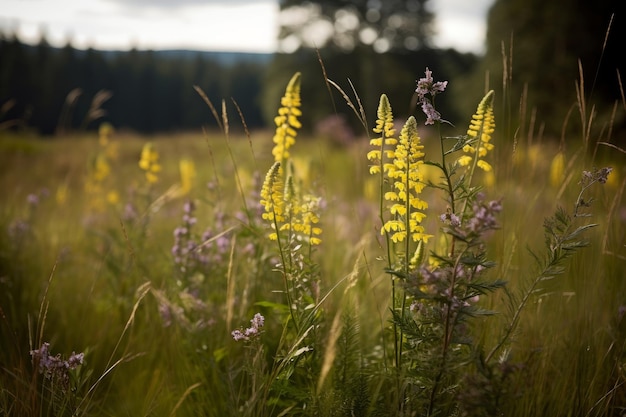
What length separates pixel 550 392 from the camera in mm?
1624

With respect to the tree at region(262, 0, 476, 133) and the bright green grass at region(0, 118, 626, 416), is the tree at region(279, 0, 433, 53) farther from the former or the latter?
the bright green grass at region(0, 118, 626, 416)

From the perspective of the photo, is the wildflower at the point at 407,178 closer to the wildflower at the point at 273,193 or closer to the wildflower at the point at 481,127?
the wildflower at the point at 481,127

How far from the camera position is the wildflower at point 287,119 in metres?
1.80

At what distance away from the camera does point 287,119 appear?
1.88 meters

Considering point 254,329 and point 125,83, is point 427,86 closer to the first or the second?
point 254,329

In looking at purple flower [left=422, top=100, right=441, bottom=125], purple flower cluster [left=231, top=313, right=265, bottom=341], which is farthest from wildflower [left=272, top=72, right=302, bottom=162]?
purple flower cluster [left=231, top=313, right=265, bottom=341]

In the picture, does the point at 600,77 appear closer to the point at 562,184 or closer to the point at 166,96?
the point at 562,184

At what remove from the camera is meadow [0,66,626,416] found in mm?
1245

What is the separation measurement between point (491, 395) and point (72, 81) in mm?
53642

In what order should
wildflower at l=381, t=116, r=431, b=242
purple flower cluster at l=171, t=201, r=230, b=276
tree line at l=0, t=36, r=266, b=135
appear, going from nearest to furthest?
wildflower at l=381, t=116, r=431, b=242 < purple flower cluster at l=171, t=201, r=230, b=276 < tree line at l=0, t=36, r=266, b=135

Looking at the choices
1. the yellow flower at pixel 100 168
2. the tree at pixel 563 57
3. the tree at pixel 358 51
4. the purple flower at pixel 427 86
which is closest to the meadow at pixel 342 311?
the purple flower at pixel 427 86

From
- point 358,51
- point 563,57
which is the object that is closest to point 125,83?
point 358,51

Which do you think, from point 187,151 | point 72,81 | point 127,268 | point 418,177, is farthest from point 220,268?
point 72,81

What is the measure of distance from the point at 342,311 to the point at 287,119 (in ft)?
2.53
